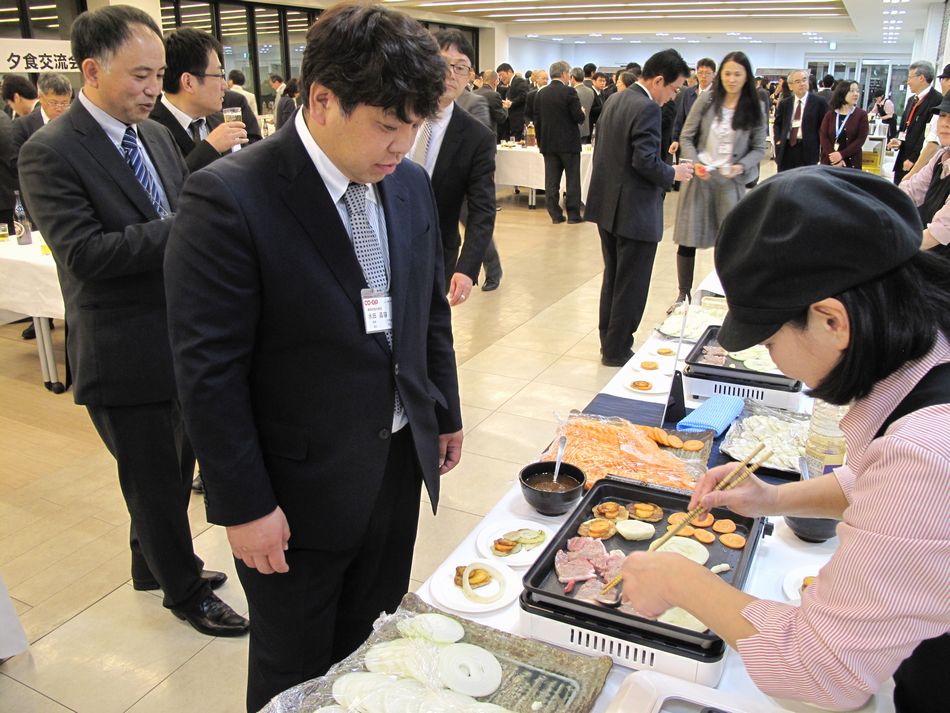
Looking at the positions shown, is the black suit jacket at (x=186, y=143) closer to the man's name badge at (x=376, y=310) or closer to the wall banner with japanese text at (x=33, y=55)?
the man's name badge at (x=376, y=310)

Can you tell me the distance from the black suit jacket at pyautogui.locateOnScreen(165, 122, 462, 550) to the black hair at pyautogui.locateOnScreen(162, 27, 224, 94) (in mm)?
1519

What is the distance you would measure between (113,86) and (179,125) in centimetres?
87

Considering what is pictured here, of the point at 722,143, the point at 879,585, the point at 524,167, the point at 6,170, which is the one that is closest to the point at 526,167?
the point at 524,167

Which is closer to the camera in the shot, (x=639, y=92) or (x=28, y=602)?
(x=28, y=602)

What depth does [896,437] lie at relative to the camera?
0.72 metres

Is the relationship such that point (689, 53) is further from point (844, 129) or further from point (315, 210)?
point (315, 210)

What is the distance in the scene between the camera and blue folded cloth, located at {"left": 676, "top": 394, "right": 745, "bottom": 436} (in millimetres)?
1741

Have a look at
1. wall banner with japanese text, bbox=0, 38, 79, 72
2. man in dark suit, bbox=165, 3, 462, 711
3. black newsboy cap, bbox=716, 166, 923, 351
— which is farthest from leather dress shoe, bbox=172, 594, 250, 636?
wall banner with japanese text, bbox=0, 38, 79, 72

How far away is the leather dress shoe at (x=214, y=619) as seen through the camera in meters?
2.06

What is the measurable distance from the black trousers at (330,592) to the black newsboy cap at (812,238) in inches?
30.3

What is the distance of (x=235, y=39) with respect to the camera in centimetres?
1238

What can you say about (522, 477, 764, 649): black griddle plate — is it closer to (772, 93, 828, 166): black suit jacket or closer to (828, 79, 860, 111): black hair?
(772, 93, 828, 166): black suit jacket

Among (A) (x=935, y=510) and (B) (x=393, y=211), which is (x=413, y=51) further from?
(A) (x=935, y=510)

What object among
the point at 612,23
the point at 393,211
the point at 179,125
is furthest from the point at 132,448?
the point at 612,23
